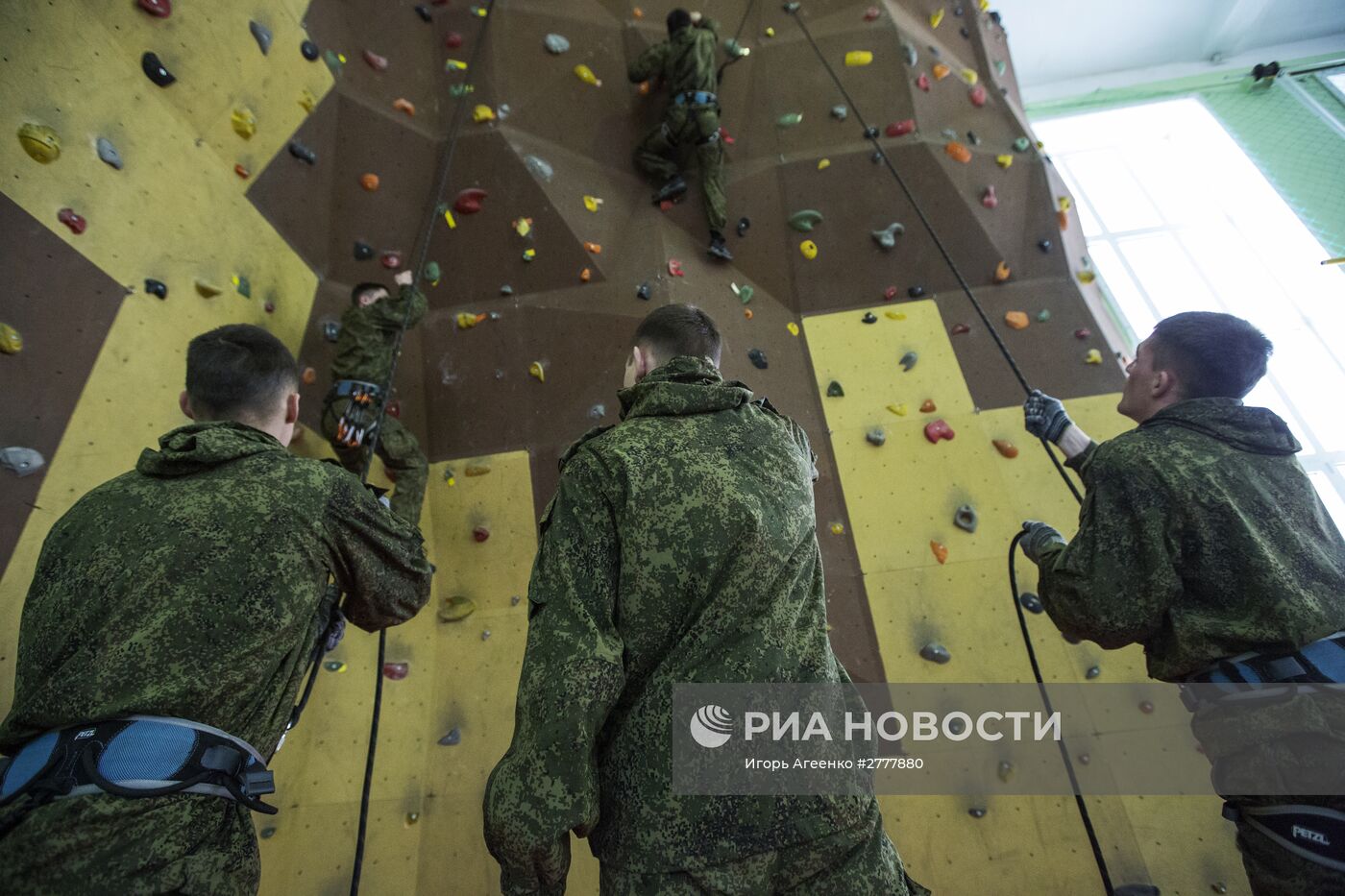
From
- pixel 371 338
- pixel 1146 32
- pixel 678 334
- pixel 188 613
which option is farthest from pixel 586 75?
pixel 1146 32

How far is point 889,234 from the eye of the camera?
12.0ft

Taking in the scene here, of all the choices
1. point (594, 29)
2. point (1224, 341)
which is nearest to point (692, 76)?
point (594, 29)

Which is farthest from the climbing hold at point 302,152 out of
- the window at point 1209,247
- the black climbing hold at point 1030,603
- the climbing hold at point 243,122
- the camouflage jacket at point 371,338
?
the window at point 1209,247

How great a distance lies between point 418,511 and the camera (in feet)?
9.73

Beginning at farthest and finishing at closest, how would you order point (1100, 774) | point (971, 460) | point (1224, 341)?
point (971, 460) → point (1100, 774) → point (1224, 341)

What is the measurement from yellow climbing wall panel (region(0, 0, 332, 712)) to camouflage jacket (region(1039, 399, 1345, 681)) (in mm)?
2383

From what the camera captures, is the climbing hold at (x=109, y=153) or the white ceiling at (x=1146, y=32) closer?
the climbing hold at (x=109, y=153)

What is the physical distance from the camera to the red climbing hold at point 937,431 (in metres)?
3.22

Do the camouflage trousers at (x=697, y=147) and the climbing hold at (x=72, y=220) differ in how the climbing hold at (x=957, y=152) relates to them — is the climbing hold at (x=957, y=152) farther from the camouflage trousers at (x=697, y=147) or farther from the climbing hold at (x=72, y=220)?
the climbing hold at (x=72, y=220)

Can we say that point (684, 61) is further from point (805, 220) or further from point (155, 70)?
point (155, 70)

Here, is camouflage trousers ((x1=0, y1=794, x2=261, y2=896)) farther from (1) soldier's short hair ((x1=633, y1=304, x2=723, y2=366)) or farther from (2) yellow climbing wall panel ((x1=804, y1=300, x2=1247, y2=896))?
(2) yellow climbing wall panel ((x1=804, y1=300, x2=1247, y2=896))

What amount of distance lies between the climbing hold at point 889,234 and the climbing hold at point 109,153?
3059 millimetres

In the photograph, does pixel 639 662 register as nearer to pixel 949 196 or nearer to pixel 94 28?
pixel 94 28

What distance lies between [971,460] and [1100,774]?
126cm
